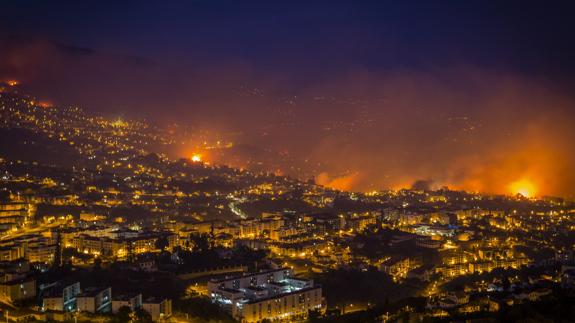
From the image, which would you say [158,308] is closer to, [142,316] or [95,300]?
[142,316]

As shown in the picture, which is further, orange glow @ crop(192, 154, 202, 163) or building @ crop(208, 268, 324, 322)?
orange glow @ crop(192, 154, 202, 163)

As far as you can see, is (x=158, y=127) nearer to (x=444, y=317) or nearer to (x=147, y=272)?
(x=147, y=272)

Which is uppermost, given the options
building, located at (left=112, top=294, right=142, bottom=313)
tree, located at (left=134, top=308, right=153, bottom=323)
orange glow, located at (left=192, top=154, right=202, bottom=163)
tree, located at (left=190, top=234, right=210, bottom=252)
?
orange glow, located at (left=192, top=154, right=202, bottom=163)

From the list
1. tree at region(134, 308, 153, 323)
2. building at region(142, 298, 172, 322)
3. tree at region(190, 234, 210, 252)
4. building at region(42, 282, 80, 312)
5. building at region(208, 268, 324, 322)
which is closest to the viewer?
tree at region(134, 308, 153, 323)

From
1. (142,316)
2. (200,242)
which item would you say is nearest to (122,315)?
(142,316)

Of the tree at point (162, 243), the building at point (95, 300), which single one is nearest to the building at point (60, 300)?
the building at point (95, 300)

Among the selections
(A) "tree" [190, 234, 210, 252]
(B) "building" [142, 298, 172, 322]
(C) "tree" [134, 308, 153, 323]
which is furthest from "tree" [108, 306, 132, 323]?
(A) "tree" [190, 234, 210, 252]

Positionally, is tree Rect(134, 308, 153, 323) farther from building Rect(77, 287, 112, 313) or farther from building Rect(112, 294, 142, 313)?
building Rect(77, 287, 112, 313)

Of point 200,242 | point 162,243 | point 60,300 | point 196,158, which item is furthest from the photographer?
point 196,158

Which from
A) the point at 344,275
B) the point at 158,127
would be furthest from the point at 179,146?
the point at 344,275
